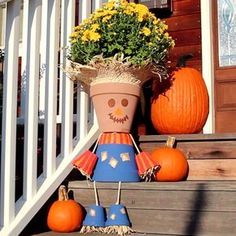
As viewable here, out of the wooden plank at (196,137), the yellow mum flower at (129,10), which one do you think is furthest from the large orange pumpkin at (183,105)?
the yellow mum flower at (129,10)

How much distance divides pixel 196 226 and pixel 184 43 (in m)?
2.31

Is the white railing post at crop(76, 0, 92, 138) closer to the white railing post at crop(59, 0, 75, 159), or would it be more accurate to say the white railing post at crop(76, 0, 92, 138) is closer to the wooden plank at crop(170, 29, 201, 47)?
the white railing post at crop(59, 0, 75, 159)

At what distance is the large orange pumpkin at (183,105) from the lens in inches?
115

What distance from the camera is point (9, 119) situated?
201 cm

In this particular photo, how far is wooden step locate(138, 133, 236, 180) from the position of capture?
8.33ft

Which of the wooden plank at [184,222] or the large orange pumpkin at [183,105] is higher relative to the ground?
the large orange pumpkin at [183,105]

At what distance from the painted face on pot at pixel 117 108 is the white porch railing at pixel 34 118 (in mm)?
243

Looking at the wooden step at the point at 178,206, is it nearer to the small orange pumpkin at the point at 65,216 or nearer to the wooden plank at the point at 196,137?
the small orange pumpkin at the point at 65,216

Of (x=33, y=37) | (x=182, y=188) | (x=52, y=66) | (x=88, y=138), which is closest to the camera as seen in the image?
(x=182, y=188)

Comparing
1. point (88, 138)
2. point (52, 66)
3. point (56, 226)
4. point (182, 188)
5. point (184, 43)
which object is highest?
point (184, 43)

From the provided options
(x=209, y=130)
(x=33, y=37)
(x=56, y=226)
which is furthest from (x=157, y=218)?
(x=209, y=130)

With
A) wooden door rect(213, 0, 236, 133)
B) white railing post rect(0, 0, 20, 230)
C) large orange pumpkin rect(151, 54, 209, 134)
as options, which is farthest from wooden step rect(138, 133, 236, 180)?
wooden door rect(213, 0, 236, 133)

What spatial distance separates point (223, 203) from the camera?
→ 6.56 feet

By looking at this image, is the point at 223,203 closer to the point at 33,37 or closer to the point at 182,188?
the point at 182,188
